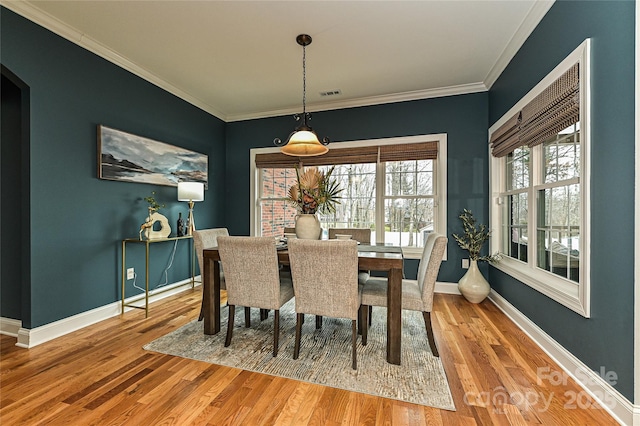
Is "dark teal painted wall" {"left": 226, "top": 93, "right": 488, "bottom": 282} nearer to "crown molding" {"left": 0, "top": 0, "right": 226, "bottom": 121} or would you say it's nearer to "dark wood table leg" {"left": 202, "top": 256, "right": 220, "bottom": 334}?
"crown molding" {"left": 0, "top": 0, "right": 226, "bottom": 121}

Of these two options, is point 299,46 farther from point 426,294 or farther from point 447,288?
point 447,288

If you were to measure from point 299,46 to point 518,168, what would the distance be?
2.60 meters

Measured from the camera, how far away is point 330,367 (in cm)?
203

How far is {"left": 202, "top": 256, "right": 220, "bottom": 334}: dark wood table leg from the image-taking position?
8.33ft

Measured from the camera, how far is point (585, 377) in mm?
1792

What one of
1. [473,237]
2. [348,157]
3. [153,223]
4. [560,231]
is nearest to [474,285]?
[473,237]

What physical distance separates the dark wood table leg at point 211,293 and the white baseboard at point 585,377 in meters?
2.50

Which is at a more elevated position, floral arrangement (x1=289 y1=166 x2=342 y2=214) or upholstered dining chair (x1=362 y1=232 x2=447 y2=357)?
floral arrangement (x1=289 y1=166 x2=342 y2=214)

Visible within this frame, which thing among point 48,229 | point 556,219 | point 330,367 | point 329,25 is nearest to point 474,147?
point 556,219

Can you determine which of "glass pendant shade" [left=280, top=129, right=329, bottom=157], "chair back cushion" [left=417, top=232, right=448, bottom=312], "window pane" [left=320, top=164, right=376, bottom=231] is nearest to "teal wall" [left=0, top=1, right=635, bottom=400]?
"window pane" [left=320, top=164, right=376, bottom=231]

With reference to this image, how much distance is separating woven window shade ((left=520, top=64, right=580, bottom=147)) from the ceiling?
0.69 m

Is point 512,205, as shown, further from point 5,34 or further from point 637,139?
point 5,34

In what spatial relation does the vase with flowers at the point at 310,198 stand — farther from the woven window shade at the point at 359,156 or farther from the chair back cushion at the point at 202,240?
the woven window shade at the point at 359,156

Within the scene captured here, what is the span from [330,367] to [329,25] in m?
2.78
